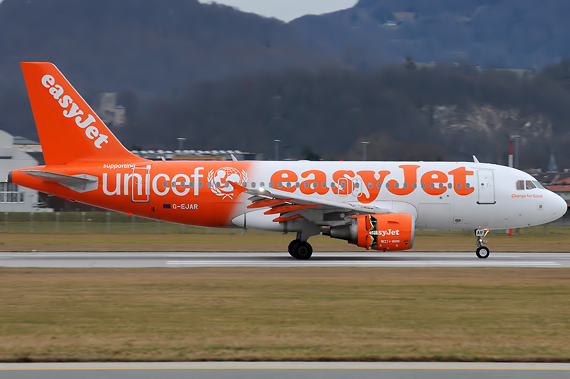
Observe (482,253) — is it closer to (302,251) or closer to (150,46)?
(302,251)

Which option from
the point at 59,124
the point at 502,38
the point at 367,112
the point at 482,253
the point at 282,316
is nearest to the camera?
the point at 282,316

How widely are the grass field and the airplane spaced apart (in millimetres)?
5675

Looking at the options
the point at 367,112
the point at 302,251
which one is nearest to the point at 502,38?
the point at 367,112

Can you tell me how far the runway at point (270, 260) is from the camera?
22516 mm

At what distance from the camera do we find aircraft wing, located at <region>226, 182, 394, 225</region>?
76.7ft

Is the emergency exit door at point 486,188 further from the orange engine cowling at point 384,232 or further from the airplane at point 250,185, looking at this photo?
the orange engine cowling at point 384,232

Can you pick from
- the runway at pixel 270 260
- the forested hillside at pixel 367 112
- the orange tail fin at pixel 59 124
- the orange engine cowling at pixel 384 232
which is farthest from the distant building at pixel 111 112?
the orange engine cowling at pixel 384 232

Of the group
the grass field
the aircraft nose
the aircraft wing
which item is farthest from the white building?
the aircraft nose

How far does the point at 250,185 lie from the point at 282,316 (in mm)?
13118

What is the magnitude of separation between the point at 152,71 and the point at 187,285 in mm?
147686

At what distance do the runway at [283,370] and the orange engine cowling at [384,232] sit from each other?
14083 millimetres

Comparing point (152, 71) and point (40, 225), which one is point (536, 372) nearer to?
point (40, 225)

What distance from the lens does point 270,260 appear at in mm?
24391

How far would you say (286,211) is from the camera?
79.0 ft
